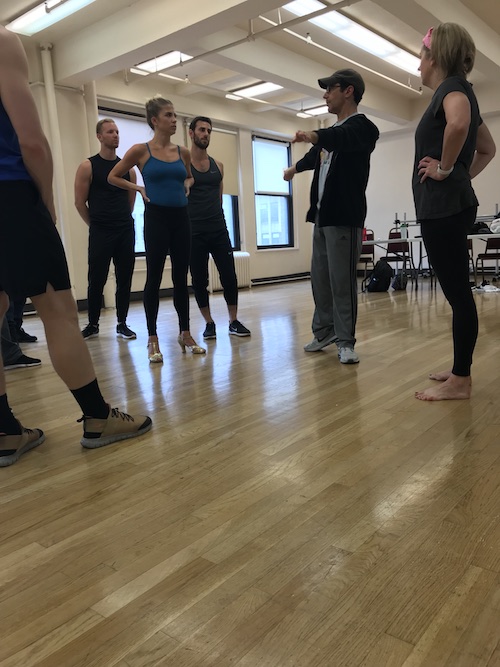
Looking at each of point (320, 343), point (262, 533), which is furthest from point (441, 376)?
point (262, 533)

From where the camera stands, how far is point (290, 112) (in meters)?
9.51

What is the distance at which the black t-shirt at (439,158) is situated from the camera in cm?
185

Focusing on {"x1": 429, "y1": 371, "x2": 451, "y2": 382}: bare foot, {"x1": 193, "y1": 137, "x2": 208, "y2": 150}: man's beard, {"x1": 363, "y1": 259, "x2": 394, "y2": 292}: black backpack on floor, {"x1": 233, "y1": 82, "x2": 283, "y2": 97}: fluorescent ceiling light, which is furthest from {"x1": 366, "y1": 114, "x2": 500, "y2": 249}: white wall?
{"x1": 429, "y1": 371, "x2": 451, "y2": 382}: bare foot

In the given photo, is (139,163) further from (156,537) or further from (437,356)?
(156,537)

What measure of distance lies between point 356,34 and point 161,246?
15.9ft

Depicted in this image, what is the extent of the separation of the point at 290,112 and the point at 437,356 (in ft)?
26.0

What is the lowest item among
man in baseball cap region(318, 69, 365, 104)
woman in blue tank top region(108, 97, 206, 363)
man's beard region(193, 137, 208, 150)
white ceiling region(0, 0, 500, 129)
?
woman in blue tank top region(108, 97, 206, 363)

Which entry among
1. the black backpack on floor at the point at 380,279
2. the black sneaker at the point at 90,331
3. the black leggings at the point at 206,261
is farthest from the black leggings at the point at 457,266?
the black backpack on floor at the point at 380,279

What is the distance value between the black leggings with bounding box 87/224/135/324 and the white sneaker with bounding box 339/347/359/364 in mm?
1843

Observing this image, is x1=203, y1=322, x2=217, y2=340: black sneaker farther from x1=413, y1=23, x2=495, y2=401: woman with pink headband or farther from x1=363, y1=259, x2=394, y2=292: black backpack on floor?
x1=363, y1=259, x2=394, y2=292: black backpack on floor

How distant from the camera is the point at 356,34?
6.18 metres

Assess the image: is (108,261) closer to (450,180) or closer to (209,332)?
(209,332)

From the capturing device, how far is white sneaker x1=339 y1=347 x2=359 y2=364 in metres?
2.67

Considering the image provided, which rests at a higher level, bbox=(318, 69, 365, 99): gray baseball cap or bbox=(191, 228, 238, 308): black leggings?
bbox=(318, 69, 365, 99): gray baseball cap
